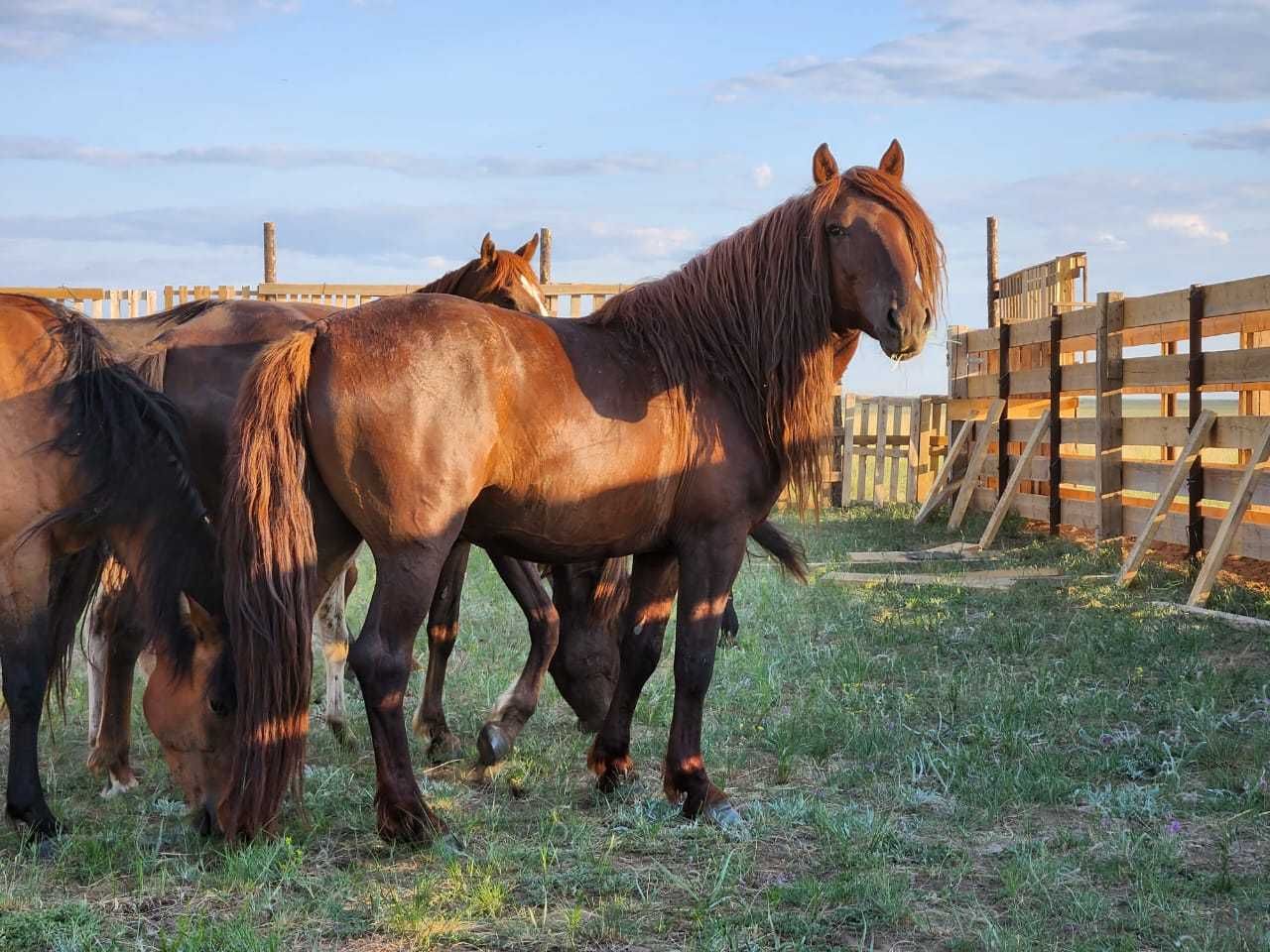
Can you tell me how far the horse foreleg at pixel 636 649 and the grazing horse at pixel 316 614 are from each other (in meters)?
0.49

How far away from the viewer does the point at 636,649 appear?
4602 mm

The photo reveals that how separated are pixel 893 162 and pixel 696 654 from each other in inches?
78.8

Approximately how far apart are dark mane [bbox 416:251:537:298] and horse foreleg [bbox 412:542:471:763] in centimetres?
139

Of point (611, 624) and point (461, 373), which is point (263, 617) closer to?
point (461, 373)

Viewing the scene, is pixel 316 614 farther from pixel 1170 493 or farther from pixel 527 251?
pixel 1170 493

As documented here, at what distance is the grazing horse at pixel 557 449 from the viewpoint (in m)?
3.71

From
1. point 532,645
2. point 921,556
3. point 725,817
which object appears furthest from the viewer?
point 921,556

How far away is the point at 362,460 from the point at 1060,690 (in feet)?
13.5

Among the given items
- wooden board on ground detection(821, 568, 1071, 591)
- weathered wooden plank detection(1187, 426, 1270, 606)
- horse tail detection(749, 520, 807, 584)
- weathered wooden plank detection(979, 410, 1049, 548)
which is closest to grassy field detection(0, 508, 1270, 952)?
horse tail detection(749, 520, 807, 584)

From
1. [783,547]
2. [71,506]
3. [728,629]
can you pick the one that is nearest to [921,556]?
[728,629]

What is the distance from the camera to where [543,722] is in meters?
5.81

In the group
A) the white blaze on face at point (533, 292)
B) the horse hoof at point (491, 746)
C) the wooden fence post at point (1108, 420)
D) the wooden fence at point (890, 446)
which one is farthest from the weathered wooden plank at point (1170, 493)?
the wooden fence at point (890, 446)

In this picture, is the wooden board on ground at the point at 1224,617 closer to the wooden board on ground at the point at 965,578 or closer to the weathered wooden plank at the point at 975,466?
the wooden board on ground at the point at 965,578

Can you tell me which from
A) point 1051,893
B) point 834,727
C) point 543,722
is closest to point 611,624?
point 543,722
